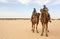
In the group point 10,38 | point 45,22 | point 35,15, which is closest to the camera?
point 10,38

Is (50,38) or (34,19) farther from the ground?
(34,19)

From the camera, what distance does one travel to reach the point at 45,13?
43.3 feet

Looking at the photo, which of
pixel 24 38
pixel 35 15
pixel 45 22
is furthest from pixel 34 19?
pixel 24 38

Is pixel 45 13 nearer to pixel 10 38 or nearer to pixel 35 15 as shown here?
pixel 35 15

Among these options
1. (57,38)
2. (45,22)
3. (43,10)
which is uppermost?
(43,10)

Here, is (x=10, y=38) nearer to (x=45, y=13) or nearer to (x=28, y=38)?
(x=28, y=38)

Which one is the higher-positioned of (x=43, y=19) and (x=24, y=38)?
(x=43, y=19)

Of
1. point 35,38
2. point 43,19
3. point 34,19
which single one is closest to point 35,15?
point 34,19

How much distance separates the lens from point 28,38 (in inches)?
507

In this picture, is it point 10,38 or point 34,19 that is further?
point 34,19

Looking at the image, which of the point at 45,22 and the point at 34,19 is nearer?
the point at 45,22

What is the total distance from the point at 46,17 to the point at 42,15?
334mm

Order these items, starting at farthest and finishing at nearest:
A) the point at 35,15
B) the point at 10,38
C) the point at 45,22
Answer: the point at 35,15 → the point at 45,22 → the point at 10,38

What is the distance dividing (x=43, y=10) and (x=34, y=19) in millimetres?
2638
